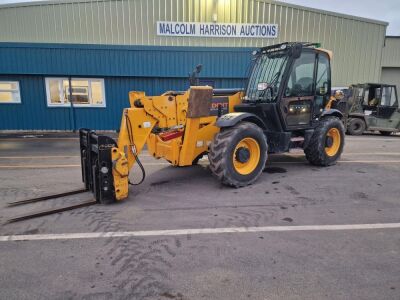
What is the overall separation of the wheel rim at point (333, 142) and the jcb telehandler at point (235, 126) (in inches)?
0.9

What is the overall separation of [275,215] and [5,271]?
11.4ft

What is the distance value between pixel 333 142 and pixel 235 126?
3.40 metres

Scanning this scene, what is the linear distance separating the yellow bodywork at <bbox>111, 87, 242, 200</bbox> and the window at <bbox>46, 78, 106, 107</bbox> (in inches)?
407

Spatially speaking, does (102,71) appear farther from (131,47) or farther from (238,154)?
(238,154)

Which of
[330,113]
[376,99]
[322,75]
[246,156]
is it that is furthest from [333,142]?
[376,99]

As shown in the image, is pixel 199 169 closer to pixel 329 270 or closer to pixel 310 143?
pixel 310 143

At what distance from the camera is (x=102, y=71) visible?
14.4m

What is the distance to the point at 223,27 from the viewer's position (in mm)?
17234

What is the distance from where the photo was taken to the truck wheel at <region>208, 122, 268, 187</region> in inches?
216

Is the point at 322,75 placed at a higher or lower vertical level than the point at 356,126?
higher

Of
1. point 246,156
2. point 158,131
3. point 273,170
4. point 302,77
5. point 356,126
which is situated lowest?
point 273,170

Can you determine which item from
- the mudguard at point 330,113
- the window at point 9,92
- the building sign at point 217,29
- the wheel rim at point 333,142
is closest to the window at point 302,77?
the mudguard at point 330,113

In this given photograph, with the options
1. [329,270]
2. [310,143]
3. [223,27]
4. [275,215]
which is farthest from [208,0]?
[329,270]

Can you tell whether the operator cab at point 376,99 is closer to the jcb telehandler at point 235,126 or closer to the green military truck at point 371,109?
the green military truck at point 371,109
